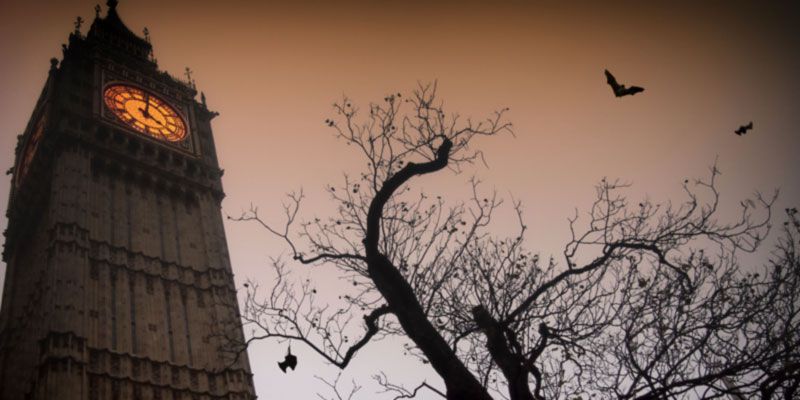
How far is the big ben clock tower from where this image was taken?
Result: 30.1 metres

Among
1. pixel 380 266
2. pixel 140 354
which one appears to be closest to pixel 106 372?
pixel 140 354

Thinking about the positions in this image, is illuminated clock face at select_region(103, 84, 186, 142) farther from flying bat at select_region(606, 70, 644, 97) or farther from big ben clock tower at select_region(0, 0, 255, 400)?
flying bat at select_region(606, 70, 644, 97)

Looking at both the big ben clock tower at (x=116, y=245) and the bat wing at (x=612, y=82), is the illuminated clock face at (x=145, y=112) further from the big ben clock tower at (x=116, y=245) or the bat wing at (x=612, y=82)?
the bat wing at (x=612, y=82)

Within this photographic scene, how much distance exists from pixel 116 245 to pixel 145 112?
45.9 feet

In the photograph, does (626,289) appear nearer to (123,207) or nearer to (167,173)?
(123,207)

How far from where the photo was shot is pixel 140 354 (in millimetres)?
31219

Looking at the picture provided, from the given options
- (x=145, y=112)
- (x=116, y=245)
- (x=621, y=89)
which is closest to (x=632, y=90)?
(x=621, y=89)

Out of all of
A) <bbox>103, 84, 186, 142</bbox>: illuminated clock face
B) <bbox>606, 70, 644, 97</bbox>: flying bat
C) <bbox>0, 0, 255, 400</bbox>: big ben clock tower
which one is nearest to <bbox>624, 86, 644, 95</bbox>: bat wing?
<bbox>606, 70, 644, 97</bbox>: flying bat

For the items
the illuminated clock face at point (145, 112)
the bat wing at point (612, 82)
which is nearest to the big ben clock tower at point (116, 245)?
the illuminated clock face at point (145, 112)

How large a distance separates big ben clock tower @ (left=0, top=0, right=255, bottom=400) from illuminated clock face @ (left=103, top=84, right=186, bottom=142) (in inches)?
4.3

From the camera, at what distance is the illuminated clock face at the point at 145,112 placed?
149ft

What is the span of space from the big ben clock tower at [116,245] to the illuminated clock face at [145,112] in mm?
108

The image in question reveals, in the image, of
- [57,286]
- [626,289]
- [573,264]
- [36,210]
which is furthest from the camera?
[36,210]

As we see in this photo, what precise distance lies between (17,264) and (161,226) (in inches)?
449
